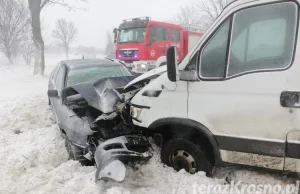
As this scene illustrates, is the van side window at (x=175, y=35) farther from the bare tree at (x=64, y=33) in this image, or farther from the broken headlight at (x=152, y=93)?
the bare tree at (x=64, y=33)

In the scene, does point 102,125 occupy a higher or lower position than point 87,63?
lower

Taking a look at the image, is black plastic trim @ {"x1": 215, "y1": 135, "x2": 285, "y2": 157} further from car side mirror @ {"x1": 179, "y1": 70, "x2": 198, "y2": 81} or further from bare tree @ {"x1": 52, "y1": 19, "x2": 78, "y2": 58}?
bare tree @ {"x1": 52, "y1": 19, "x2": 78, "y2": 58}

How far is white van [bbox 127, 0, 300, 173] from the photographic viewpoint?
2719mm

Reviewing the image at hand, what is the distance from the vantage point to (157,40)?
533 inches

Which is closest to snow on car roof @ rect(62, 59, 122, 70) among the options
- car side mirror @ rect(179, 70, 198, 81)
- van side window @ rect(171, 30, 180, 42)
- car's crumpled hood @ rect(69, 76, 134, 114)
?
car's crumpled hood @ rect(69, 76, 134, 114)

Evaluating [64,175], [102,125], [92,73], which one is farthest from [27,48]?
[64,175]

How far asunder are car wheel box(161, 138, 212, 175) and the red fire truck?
9.70 m

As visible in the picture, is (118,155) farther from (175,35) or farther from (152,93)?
(175,35)

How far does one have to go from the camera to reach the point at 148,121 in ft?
11.8

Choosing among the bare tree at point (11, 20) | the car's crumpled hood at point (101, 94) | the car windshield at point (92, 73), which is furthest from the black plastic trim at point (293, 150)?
the bare tree at point (11, 20)

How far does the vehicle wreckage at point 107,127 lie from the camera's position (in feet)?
11.2

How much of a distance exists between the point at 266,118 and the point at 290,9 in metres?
1.12

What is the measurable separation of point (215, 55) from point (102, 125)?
7.13ft

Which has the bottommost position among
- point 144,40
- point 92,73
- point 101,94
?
point 101,94
